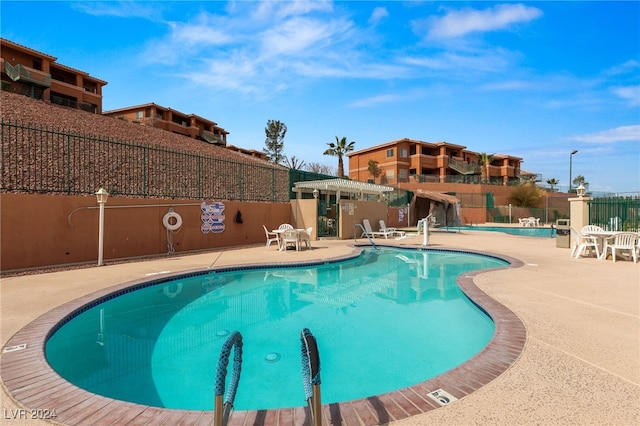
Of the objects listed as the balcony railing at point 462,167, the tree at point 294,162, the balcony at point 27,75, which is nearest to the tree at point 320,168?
the tree at point 294,162

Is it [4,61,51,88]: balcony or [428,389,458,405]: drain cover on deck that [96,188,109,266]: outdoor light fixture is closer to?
[428,389,458,405]: drain cover on deck

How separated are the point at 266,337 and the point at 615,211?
1386 centimetres

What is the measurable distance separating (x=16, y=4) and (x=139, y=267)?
23.1 feet

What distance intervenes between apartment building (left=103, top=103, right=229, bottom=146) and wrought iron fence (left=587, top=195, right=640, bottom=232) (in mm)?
42271

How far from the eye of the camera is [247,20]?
29.8 ft

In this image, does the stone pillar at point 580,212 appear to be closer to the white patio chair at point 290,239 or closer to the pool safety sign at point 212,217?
the white patio chair at point 290,239

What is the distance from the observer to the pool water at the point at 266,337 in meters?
3.29

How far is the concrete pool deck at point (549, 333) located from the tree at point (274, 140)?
142 feet

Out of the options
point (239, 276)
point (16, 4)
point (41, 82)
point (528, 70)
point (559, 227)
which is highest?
point (41, 82)

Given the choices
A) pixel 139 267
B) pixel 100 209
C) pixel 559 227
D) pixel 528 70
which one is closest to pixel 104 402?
pixel 139 267

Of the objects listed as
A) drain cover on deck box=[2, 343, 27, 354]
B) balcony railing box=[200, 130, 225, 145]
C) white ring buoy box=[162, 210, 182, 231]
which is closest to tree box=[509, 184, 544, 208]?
white ring buoy box=[162, 210, 182, 231]

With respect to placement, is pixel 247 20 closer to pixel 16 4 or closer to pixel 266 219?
pixel 16 4

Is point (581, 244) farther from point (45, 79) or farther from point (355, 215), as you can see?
point (45, 79)

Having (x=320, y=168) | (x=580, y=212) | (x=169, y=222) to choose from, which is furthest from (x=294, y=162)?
(x=580, y=212)
